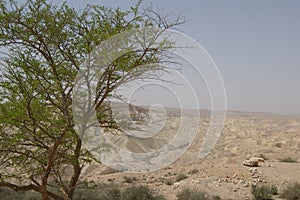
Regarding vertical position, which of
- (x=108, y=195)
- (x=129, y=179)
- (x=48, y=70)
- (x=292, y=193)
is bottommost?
(x=129, y=179)

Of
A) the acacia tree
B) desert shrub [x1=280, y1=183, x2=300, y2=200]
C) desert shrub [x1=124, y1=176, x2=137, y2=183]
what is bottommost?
desert shrub [x1=124, y1=176, x2=137, y2=183]

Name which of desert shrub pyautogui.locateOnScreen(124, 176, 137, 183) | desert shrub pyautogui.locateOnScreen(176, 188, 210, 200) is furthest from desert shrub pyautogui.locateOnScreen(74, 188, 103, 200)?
desert shrub pyautogui.locateOnScreen(124, 176, 137, 183)

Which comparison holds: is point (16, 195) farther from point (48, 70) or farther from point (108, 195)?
point (48, 70)

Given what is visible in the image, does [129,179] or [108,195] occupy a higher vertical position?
[108,195]

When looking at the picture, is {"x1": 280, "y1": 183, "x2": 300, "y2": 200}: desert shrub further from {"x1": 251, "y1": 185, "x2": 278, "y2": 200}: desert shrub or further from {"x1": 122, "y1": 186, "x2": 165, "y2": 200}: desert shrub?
{"x1": 122, "y1": 186, "x2": 165, "y2": 200}: desert shrub

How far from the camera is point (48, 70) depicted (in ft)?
18.9

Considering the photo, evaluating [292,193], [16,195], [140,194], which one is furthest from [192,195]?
[16,195]

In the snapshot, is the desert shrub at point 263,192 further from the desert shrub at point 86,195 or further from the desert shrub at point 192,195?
the desert shrub at point 86,195

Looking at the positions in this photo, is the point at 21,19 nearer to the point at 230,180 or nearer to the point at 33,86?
the point at 33,86

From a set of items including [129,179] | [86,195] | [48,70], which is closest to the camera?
[48,70]

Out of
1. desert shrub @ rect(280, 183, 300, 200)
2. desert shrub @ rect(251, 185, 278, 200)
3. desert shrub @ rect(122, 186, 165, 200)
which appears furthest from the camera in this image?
desert shrub @ rect(122, 186, 165, 200)

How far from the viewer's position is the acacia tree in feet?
17.3

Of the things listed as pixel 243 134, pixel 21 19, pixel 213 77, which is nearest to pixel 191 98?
pixel 213 77

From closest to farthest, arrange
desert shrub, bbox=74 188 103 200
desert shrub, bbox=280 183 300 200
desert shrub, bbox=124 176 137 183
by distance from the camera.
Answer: desert shrub, bbox=280 183 300 200 → desert shrub, bbox=74 188 103 200 → desert shrub, bbox=124 176 137 183
